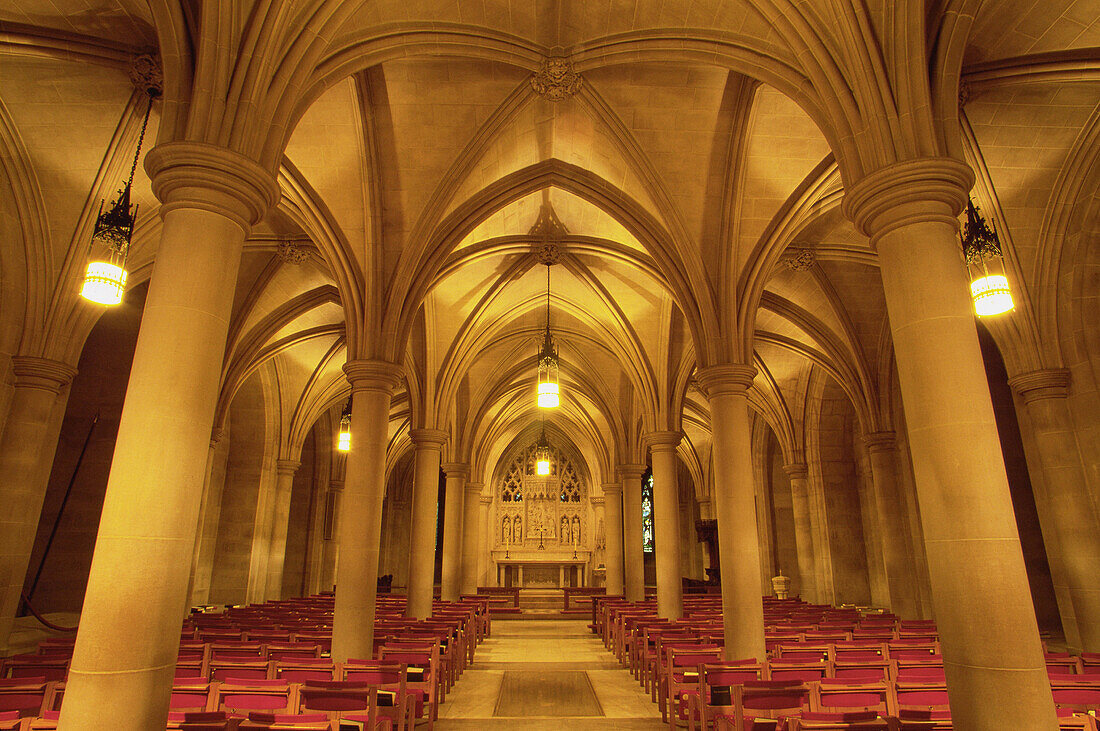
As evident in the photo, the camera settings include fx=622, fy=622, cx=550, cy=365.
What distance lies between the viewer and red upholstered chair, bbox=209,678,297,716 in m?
4.87

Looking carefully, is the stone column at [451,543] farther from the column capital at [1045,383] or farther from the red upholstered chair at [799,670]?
the column capital at [1045,383]

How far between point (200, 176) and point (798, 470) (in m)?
21.8

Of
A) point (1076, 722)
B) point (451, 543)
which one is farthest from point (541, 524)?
point (1076, 722)

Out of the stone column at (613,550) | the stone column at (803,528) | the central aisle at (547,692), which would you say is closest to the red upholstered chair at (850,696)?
the central aisle at (547,692)

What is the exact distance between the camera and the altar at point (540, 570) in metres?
32.1

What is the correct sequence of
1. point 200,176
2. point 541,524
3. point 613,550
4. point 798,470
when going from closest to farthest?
point 200,176 < point 798,470 < point 613,550 < point 541,524

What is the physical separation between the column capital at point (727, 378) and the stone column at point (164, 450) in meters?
8.05

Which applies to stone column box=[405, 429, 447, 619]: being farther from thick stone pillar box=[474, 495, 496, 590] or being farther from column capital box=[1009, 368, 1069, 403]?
thick stone pillar box=[474, 495, 496, 590]

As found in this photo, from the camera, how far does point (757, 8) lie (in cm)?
755

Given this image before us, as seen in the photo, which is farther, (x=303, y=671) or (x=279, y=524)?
(x=279, y=524)

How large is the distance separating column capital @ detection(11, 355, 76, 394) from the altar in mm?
23976

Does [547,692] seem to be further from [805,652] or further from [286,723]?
[286,723]

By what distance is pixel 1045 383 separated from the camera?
11.2 metres

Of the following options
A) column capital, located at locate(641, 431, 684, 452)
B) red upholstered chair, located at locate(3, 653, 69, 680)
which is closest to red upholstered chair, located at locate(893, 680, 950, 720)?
red upholstered chair, located at locate(3, 653, 69, 680)
